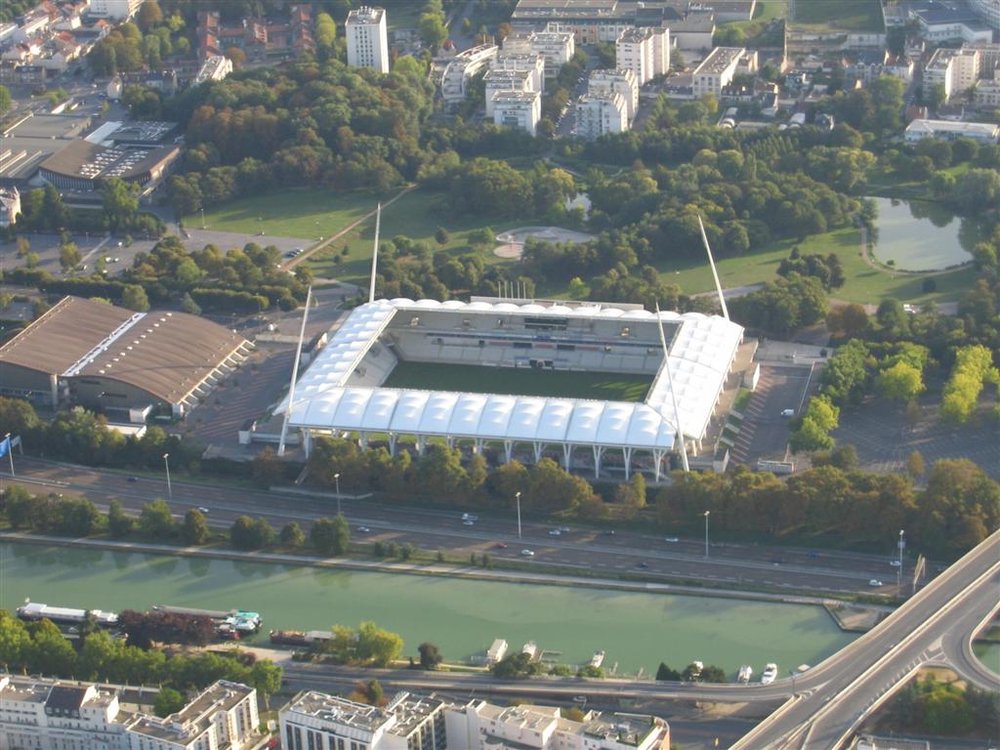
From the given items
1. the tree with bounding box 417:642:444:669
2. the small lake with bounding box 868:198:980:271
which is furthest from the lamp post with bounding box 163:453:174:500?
the small lake with bounding box 868:198:980:271

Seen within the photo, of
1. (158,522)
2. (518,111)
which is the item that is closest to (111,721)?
(158,522)

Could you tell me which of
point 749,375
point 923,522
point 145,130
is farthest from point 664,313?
point 145,130

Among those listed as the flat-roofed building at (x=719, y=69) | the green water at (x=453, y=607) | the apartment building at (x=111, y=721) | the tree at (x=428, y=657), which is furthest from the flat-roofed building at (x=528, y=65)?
the apartment building at (x=111, y=721)

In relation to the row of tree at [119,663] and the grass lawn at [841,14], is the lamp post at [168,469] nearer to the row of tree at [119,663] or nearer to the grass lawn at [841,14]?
the row of tree at [119,663]

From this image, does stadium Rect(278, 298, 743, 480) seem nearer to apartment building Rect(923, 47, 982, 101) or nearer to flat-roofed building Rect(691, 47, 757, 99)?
flat-roofed building Rect(691, 47, 757, 99)

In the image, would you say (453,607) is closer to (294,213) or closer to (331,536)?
(331,536)

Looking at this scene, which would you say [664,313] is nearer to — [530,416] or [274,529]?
[530,416]
